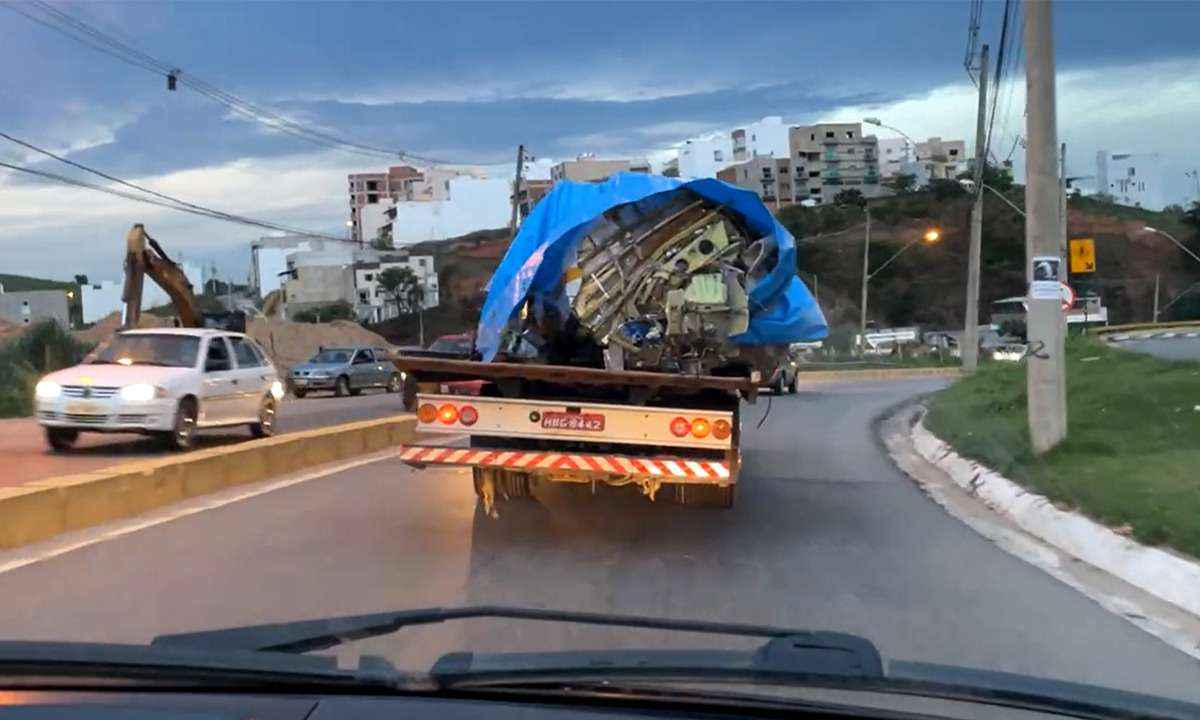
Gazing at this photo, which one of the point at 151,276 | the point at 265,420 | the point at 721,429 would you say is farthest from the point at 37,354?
the point at 721,429

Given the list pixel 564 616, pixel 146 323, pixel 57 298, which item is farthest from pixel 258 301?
pixel 564 616

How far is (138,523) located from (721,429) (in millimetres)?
5199

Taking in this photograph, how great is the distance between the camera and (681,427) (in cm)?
983

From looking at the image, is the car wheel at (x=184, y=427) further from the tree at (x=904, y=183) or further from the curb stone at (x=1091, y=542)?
the tree at (x=904, y=183)

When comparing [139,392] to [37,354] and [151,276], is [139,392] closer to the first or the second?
[151,276]

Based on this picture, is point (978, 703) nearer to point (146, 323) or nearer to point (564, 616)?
point (564, 616)

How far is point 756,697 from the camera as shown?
113 inches

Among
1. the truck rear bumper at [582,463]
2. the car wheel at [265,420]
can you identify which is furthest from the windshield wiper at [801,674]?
the car wheel at [265,420]

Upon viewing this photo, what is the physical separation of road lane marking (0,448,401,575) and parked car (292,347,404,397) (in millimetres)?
23566

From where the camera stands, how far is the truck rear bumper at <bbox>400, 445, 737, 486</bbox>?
9.71 meters

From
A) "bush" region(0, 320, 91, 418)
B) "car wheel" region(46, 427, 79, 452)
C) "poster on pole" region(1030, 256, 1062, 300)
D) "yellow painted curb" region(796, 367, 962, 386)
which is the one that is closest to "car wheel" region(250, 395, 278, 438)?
"car wheel" region(46, 427, 79, 452)

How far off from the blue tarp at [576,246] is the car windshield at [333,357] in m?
28.7

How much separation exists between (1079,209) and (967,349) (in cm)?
7524

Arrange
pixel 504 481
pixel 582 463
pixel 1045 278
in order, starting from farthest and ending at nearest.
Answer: pixel 1045 278, pixel 504 481, pixel 582 463
